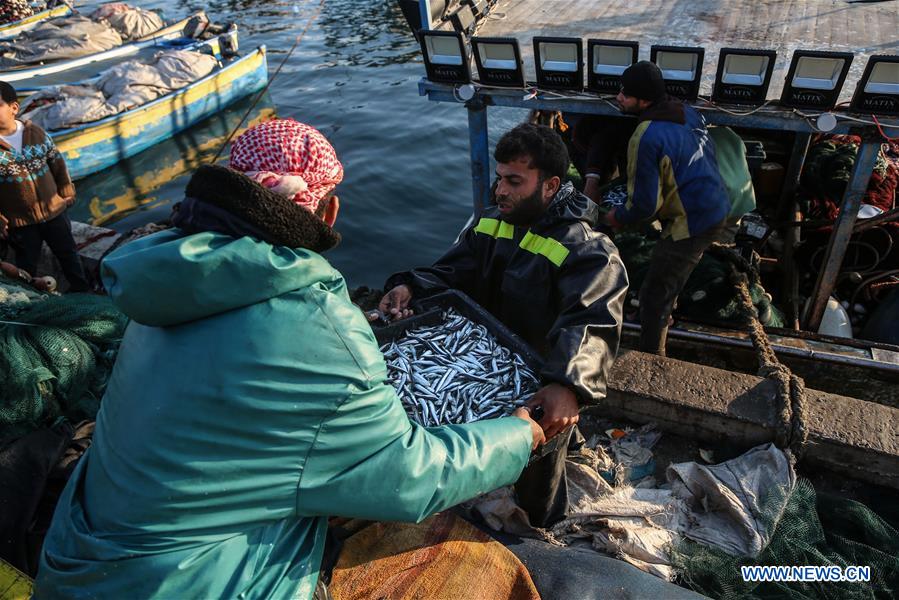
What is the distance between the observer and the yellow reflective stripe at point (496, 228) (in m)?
3.97

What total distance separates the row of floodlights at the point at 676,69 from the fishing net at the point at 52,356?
12.5ft

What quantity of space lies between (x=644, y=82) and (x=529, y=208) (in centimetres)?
207

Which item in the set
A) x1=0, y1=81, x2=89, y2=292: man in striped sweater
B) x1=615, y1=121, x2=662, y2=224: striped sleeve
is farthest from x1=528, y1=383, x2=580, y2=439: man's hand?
x1=0, y1=81, x2=89, y2=292: man in striped sweater

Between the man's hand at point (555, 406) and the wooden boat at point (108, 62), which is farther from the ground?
the man's hand at point (555, 406)

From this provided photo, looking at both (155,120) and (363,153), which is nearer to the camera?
(155,120)

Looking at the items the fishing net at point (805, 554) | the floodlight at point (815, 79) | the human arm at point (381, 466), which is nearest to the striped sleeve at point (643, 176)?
the floodlight at point (815, 79)

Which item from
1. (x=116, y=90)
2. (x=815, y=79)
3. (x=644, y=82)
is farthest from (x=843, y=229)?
(x=116, y=90)

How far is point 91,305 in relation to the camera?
5129mm

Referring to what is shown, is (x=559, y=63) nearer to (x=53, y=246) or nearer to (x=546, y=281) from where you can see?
(x=546, y=281)

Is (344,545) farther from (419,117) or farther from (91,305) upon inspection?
(419,117)

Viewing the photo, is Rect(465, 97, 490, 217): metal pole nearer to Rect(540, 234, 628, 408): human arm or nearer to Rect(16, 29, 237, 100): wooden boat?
Rect(540, 234, 628, 408): human arm

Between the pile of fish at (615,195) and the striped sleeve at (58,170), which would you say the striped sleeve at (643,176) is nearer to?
the pile of fish at (615,195)

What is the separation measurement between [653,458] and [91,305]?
15.3 feet

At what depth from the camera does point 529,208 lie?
3.81 meters
